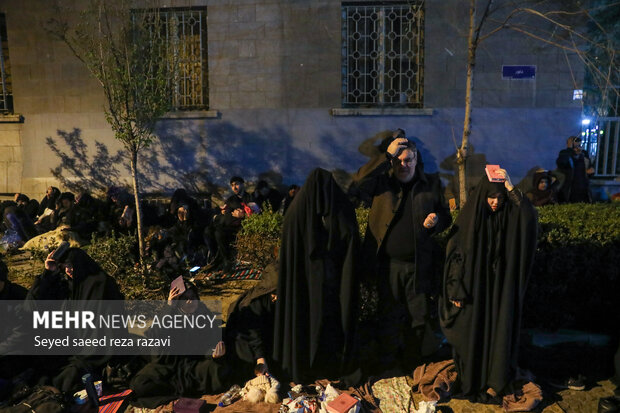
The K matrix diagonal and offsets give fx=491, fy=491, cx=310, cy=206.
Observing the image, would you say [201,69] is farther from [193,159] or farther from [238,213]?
[238,213]

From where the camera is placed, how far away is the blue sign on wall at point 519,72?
9.62 m

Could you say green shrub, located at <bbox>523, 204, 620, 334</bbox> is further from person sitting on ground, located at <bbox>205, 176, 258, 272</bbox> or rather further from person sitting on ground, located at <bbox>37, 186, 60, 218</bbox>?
person sitting on ground, located at <bbox>37, 186, 60, 218</bbox>

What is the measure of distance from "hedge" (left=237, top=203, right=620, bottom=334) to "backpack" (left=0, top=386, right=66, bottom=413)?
256cm

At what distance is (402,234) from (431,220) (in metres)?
0.28

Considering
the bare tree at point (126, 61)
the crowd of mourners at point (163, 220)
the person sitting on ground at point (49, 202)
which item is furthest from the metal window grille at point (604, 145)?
the person sitting on ground at point (49, 202)

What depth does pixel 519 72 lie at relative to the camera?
9.64 meters

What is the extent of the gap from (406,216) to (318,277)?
0.89 m

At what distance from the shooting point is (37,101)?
35.4 feet

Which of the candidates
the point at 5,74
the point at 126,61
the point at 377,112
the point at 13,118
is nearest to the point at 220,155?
the point at 377,112

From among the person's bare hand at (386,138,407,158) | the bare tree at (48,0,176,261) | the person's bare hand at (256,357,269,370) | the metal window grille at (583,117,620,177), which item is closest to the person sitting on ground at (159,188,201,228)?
the bare tree at (48,0,176,261)

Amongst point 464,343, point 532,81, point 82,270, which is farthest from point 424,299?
point 532,81

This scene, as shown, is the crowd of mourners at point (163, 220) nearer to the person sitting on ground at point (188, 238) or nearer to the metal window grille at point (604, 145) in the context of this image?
the person sitting on ground at point (188, 238)

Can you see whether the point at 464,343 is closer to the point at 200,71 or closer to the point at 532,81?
the point at 532,81

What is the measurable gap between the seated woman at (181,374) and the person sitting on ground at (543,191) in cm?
551
